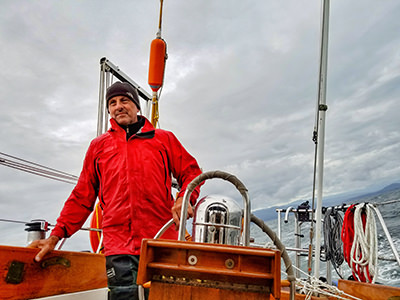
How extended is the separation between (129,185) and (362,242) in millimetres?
1766

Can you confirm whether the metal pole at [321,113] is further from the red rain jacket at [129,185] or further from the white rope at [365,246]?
the red rain jacket at [129,185]

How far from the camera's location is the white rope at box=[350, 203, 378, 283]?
7.76 feet

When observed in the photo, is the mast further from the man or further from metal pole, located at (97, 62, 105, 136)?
metal pole, located at (97, 62, 105, 136)

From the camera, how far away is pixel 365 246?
244 cm

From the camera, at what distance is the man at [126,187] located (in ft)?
5.67

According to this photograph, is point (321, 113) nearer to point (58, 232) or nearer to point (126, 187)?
point (126, 187)

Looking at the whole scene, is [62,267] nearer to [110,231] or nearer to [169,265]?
[110,231]

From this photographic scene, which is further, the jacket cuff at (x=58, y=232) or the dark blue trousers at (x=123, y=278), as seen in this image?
the jacket cuff at (x=58, y=232)

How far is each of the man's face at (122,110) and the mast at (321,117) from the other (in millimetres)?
1247

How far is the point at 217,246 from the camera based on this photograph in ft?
2.96

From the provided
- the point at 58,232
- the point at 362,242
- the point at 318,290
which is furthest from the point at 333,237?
the point at 58,232

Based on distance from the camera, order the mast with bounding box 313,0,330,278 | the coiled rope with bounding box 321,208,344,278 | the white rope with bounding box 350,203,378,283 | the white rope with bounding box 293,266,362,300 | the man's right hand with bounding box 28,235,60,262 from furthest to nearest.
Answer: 1. the coiled rope with bounding box 321,208,344,278
2. the white rope with bounding box 350,203,378,283
3. the mast with bounding box 313,0,330,278
4. the man's right hand with bounding box 28,235,60,262
5. the white rope with bounding box 293,266,362,300

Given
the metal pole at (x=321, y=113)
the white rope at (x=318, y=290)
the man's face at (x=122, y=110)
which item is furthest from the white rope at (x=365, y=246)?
the man's face at (x=122, y=110)

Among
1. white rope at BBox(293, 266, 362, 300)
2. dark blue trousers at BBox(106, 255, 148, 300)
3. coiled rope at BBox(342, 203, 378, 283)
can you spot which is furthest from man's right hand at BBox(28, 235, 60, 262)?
coiled rope at BBox(342, 203, 378, 283)
